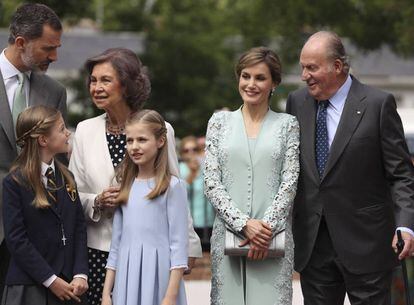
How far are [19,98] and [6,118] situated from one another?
0.63 feet

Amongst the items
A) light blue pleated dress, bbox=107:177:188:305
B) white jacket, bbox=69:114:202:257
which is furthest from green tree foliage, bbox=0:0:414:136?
light blue pleated dress, bbox=107:177:188:305

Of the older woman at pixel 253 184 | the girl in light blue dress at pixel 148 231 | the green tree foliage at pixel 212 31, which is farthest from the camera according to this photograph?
the green tree foliage at pixel 212 31

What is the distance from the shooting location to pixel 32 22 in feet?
20.1

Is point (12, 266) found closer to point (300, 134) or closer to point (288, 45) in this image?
point (300, 134)

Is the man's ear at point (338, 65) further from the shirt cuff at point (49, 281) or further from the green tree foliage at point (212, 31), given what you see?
the green tree foliage at point (212, 31)

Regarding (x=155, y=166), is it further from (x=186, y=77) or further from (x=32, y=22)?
(x=186, y=77)

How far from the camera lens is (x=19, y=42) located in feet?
20.2

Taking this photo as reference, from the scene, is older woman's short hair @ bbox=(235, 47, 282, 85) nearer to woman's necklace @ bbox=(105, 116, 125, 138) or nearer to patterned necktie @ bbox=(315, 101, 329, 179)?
patterned necktie @ bbox=(315, 101, 329, 179)

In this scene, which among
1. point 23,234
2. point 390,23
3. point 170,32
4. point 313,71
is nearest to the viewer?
point 23,234

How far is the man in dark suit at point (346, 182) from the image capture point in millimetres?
5945

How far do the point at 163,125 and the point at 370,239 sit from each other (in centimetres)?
136

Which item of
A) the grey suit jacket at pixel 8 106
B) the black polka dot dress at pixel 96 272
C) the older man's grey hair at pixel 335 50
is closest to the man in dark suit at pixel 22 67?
the grey suit jacket at pixel 8 106

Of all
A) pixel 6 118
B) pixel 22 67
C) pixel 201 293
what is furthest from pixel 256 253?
pixel 201 293

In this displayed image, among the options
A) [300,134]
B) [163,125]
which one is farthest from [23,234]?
[300,134]
